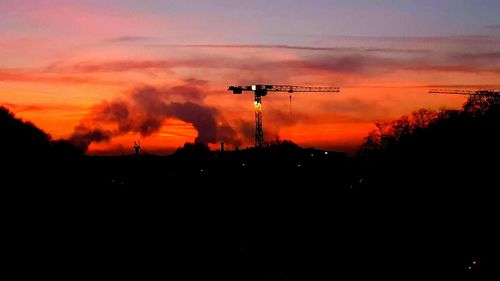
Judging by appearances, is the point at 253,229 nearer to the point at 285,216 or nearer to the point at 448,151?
the point at 285,216

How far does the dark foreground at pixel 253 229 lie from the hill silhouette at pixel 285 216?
3.9 inches

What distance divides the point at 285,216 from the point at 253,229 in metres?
5.65

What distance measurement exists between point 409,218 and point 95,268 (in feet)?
74.1

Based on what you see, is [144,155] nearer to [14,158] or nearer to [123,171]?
[123,171]

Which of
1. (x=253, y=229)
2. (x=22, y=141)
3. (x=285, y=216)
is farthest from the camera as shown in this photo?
(x=285, y=216)

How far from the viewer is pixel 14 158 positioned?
1781 inches

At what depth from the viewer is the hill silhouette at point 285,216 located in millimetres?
41500

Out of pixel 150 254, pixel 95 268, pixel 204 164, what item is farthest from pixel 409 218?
pixel 204 164

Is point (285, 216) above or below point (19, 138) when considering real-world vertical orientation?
below

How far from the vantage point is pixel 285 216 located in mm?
61062

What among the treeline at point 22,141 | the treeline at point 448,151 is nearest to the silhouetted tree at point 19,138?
the treeline at point 22,141

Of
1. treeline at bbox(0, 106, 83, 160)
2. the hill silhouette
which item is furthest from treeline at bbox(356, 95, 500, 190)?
treeline at bbox(0, 106, 83, 160)

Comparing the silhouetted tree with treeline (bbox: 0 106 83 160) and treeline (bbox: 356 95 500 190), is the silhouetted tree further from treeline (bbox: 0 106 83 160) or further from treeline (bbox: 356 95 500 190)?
treeline (bbox: 356 95 500 190)

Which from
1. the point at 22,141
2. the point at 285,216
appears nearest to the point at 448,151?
the point at 285,216
